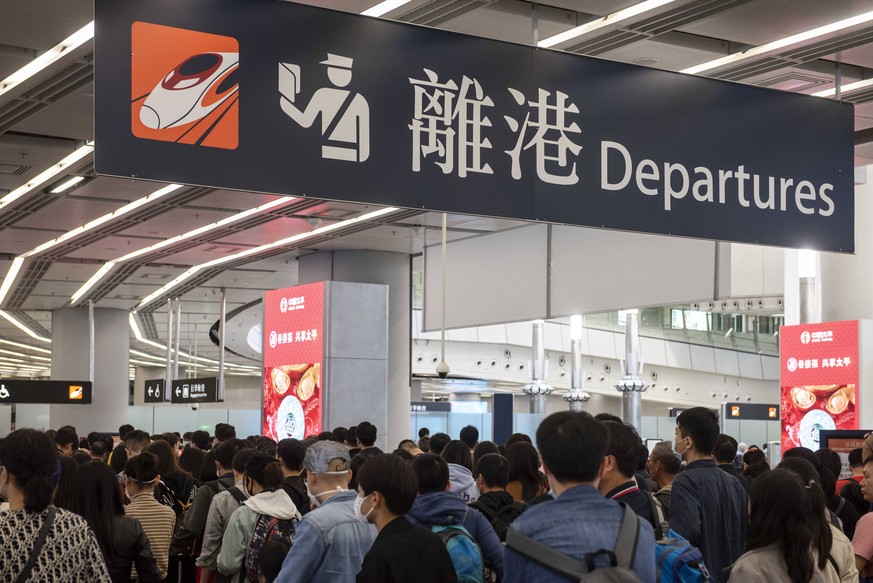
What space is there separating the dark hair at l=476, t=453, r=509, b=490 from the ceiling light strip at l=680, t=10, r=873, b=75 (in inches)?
103

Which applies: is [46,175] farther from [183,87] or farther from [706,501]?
[706,501]

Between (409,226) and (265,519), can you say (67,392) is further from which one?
(265,519)

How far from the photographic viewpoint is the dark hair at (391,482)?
3.31m

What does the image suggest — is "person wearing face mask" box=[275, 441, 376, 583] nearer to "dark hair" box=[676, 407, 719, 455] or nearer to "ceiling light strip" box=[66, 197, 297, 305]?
"dark hair" box=[676, 407, 719, 455]

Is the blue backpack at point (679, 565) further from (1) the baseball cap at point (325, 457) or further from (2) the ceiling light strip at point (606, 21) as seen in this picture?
Result: (2) the ceiling light strip at point (606, 21)

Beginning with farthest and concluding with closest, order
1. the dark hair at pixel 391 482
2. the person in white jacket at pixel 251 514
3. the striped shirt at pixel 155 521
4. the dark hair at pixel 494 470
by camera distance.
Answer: the striped shirt at pixel 155 521
the person in white jacket at pixel 251 514
the dark hair at pixel 494 470
the dark hair at pixel 391 482

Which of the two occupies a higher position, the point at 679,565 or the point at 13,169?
the point at 13,169

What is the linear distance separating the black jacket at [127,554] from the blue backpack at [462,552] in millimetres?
1374

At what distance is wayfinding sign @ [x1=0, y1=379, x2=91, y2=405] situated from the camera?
18.8 m

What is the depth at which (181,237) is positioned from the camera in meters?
14.8

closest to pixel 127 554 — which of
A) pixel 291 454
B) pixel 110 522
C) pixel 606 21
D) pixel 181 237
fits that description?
pixel 110 522

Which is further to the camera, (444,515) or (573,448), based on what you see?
(444,515)

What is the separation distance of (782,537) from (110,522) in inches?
105

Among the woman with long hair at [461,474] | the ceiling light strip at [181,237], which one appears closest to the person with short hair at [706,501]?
the woman with long hair at [461,474]
